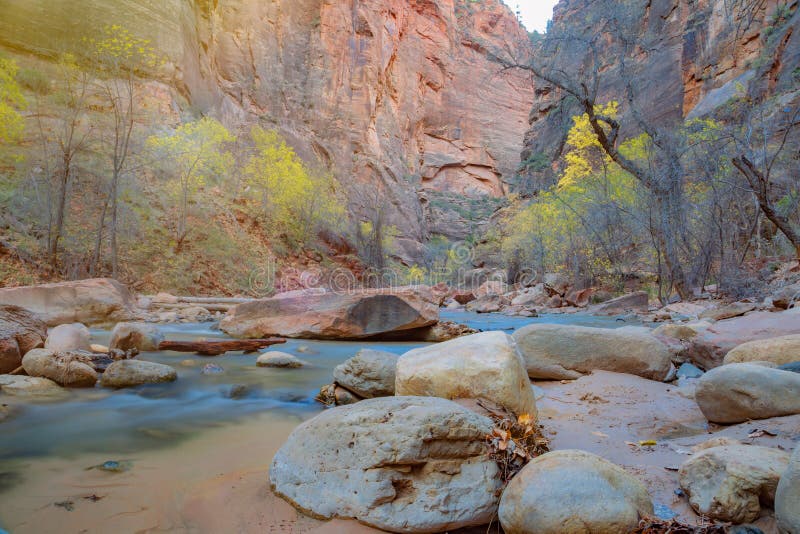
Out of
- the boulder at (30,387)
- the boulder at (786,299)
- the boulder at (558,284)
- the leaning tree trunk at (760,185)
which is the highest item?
the leaning tree trunk at (760,185)

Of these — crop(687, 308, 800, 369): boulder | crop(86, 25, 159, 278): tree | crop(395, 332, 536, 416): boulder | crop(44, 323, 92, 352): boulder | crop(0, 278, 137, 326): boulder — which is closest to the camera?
crop(395, 332, 536, 416): boulder

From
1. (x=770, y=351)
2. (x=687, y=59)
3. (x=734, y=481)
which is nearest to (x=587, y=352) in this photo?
(x=770, y=351)

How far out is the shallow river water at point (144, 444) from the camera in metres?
2.04

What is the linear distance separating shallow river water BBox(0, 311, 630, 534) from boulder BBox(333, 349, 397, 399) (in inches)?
16.0

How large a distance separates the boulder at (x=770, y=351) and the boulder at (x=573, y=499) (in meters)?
2.73

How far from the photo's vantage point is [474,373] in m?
3.02

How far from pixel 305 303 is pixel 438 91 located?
69747mm

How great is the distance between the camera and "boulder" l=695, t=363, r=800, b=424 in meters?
2.63

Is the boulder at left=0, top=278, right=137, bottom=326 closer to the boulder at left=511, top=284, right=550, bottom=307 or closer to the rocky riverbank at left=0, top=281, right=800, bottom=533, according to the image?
the rocky riverbank at left=0, top=281, right=800, bottom=533

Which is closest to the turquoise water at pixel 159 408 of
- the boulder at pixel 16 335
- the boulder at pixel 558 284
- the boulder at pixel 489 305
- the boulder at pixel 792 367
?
the boulder at pixel 16 335

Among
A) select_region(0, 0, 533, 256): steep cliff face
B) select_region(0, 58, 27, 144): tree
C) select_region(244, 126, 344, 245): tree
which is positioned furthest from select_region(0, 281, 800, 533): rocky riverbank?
select_region(244, 126, 344, 245): tree

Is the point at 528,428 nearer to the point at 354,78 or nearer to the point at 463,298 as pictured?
the point at 463,298

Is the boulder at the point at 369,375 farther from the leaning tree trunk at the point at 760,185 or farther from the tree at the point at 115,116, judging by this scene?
the tree at the point at 115,116

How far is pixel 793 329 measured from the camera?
4445mm
